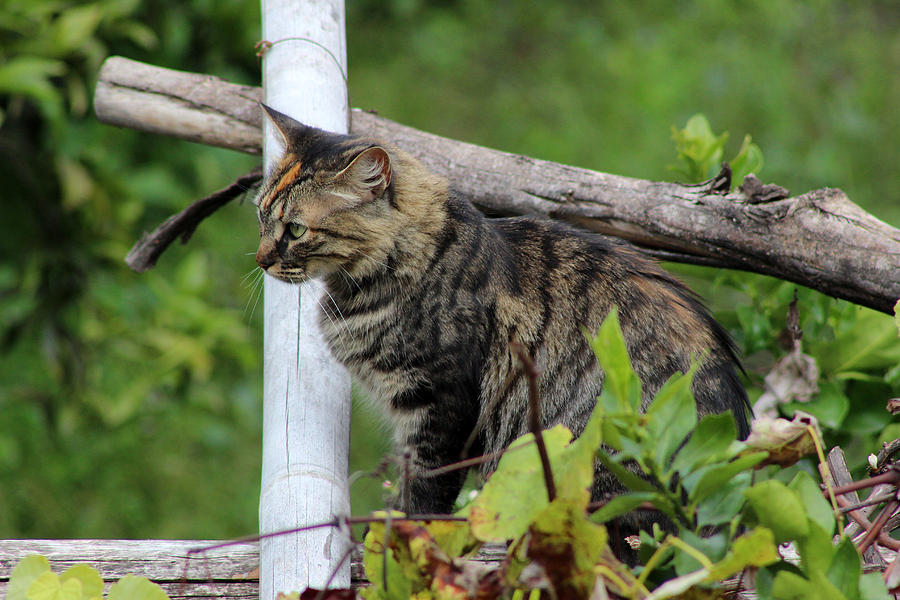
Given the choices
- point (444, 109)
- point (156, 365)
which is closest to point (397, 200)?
point (156, 365)

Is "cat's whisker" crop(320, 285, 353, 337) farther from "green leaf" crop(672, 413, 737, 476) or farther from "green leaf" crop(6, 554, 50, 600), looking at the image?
"green leaf" crop(672, 413, 737, 476)

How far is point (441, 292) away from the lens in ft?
5.72

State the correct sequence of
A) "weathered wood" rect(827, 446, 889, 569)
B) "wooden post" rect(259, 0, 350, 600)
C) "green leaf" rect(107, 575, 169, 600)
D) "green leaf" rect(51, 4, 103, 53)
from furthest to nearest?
"green leaf" rect(51, 4, 103, 53)
"wooden post" rect(259, 0, 350, 600)
"weathered wood" rect(827, 446, 889, 569)
"green leaf" rect(107, 575, 169, 600)

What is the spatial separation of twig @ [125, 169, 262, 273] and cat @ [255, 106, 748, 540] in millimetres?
275

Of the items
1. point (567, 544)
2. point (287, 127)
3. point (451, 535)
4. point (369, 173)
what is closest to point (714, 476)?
point (567, 544)

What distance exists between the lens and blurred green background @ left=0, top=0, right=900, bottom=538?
2717 mm

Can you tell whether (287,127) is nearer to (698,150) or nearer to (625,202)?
(625,202)

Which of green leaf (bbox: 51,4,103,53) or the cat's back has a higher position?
green leaf (bbox: 51,4,103,53)

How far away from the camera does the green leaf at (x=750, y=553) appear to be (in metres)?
0.75

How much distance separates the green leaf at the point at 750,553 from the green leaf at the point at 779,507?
7 centimetres

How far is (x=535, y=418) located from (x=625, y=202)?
1176 mm

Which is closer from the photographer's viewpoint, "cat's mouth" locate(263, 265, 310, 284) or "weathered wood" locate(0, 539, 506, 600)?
"weathered wood" locate(0, 539, 506, 600)

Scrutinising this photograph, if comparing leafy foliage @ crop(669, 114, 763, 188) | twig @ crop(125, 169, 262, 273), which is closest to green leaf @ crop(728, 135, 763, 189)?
leafy foliage @ crop(669, 114, 763, 188)

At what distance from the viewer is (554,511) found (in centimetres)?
77
